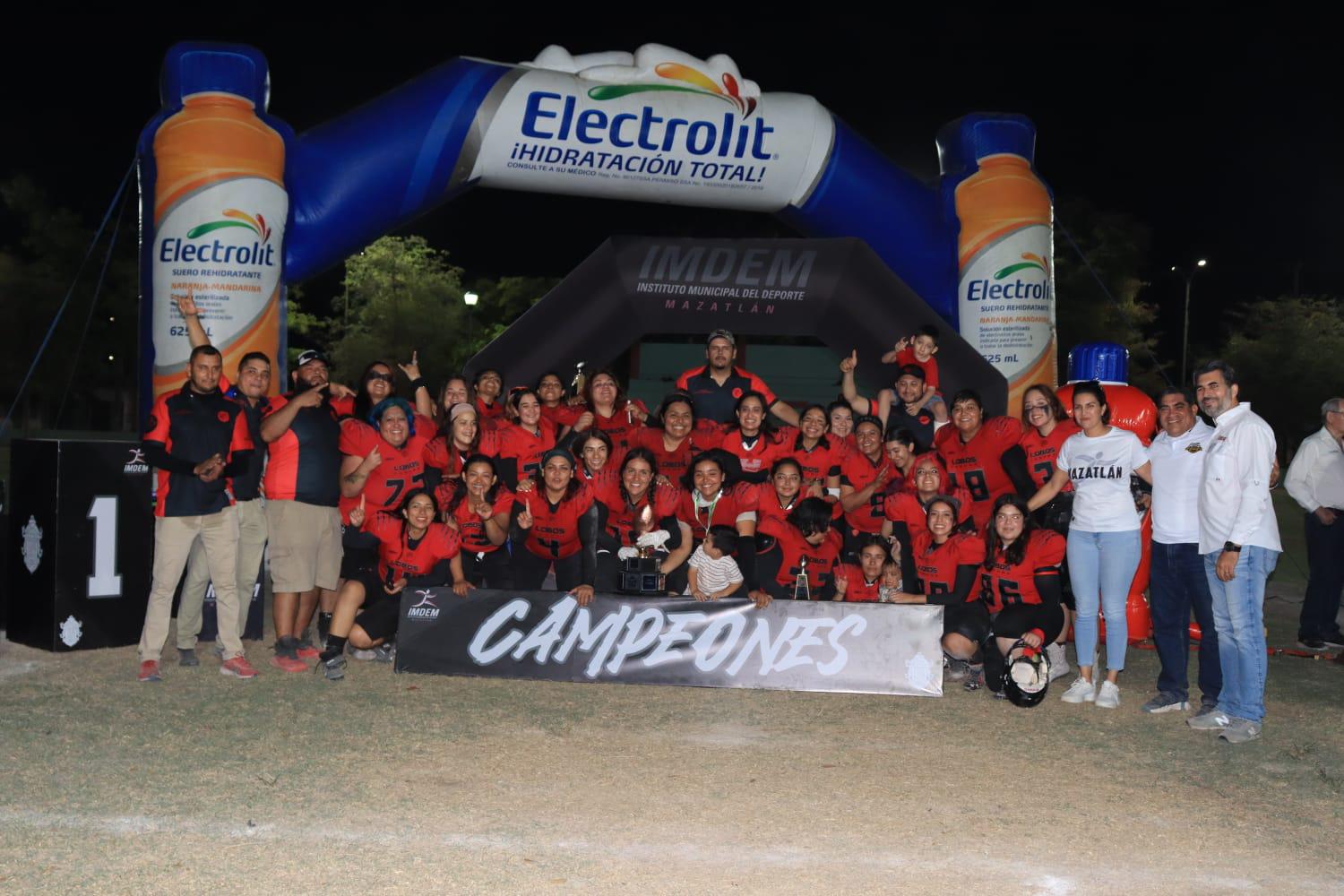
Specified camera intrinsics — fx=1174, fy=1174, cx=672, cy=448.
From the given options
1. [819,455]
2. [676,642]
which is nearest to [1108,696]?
[676,642]

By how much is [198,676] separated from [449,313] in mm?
43215

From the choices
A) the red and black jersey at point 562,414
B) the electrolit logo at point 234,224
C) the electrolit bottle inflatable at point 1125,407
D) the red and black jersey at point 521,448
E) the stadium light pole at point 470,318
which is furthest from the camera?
the stadium light pole at point 470,318

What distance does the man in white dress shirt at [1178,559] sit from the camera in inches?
228

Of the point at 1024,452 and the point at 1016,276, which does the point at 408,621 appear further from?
the point at 1016,276

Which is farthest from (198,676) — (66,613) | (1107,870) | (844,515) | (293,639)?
(1107,870)

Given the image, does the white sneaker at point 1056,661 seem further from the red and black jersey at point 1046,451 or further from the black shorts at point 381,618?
the black shorts at point 381,618

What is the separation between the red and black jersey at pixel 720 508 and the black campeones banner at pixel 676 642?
0.97 metres

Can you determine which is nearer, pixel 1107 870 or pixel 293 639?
pixel 1107 870

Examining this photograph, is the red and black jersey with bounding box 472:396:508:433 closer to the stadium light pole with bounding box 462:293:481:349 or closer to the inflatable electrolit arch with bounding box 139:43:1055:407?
the inflatable electrolit arch with bounding box 139:43:1055:407

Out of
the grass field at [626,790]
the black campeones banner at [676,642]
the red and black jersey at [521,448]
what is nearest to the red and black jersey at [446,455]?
the red and black jersey at [521,448]

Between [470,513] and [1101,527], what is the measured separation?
347 centimetres

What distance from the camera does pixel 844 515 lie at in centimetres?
754

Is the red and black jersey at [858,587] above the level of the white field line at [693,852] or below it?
above

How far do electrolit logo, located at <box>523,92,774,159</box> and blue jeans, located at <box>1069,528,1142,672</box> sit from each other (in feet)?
16.2
